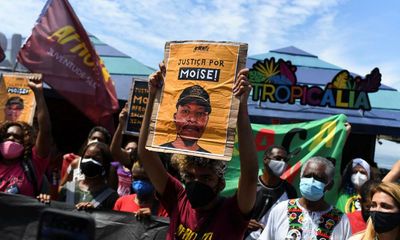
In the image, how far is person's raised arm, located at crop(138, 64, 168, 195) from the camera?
2.36m

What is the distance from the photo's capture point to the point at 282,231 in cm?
293

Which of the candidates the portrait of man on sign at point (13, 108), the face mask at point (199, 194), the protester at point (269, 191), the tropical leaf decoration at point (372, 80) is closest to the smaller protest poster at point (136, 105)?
the portrait of man on sign at point (13, 108)

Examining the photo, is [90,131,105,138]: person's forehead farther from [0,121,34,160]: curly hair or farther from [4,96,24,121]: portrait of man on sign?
[0,121,34,160]: curly hair

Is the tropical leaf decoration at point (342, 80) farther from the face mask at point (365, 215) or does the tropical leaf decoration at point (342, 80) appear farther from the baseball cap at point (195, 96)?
the baseball cap at point (195, 96)

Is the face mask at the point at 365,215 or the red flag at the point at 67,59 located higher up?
the red flag at the point at 67,59

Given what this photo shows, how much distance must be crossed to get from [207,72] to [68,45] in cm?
446

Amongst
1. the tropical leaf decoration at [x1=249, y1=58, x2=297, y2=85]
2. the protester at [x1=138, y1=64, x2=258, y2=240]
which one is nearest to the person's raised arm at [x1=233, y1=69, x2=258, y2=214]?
the protester at [x1=138, y1=64, x2=258, y2=240]

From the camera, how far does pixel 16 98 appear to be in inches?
181

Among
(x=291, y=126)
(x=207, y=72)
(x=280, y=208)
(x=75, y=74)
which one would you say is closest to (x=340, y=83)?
(x=291, y=126)

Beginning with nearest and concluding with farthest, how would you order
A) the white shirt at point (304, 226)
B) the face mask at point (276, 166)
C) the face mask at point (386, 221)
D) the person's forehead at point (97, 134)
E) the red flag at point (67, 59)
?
the face mask at point (386, 221) → the white shirt at point (304, 226) → the face mask at point (276, 166) → the person's forehead at point (97, 134) → the red flag at point (67, 59)

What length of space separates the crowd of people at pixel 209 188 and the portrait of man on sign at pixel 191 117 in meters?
0.10

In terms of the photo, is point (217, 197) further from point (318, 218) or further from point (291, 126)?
point (291, 126)

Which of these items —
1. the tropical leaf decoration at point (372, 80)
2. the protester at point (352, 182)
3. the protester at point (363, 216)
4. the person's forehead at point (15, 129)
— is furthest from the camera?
the tropical leaf decoration at point (372, 80)

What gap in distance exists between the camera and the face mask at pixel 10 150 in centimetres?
340
